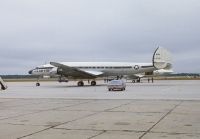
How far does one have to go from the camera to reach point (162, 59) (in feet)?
207

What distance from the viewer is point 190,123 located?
1353 cm

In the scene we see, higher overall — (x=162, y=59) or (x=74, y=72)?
(x=162, y=59)

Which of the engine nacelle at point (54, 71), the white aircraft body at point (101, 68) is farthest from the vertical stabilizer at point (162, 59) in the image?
the engine nacelle at point (54, 71)

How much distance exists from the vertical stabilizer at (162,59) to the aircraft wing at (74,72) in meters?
9.75

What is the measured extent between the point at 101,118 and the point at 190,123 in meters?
3.63

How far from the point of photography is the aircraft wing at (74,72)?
5678cm

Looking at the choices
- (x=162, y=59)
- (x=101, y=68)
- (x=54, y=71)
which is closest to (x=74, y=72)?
(x=54, y=71)

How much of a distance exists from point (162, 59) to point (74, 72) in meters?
15.3

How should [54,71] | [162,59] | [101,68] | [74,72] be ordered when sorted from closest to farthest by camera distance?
[54,71] → [74,72] → [101,68] → [162,59]

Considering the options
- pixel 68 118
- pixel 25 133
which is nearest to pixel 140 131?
pixel 25 133

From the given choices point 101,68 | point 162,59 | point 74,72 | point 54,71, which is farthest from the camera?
point 162,59

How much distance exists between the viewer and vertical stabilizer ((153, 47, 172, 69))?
6247 cm

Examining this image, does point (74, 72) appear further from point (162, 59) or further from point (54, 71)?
point (162, 59)

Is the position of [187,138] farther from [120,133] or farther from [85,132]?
[85,132]
